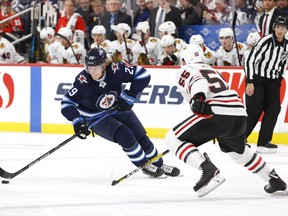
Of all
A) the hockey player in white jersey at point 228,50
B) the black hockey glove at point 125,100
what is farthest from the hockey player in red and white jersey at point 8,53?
the black hockey glove at point 125,100

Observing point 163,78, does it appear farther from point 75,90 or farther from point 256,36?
point 75,90

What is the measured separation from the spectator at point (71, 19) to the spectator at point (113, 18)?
37 cm

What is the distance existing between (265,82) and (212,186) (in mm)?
2973

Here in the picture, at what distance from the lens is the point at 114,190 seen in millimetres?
5551

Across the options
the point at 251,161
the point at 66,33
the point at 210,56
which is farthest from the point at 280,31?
the point at 66,33

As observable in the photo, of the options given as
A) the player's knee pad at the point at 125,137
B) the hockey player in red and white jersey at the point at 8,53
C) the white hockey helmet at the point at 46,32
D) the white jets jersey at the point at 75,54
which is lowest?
the hockey player in red and white jersey at the point at 8,53

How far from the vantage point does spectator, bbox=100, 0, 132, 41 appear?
1033 centimetres

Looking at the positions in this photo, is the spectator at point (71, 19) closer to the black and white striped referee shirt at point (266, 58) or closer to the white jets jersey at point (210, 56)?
the white jets jersey at point (210, 56)

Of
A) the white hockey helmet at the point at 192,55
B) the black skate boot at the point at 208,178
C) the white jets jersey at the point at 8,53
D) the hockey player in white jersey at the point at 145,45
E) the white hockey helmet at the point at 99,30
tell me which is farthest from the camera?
the white jets jersey at the point at 8,53

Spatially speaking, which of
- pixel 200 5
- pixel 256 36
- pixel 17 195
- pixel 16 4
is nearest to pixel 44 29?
pixel 16 4

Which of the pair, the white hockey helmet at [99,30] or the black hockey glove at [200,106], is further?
the white hockey helmet at [99,30]

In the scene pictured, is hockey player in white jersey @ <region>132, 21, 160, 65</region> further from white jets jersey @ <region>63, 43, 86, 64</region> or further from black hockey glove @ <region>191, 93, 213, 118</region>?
black hockey glove @ <region>191, 93, 213, 118</region>

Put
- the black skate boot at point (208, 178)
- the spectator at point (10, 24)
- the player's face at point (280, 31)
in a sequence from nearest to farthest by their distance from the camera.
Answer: the black skate boot at point (208, 178)
the player's face at point (280, 31)
the spectator at point (10, 24)

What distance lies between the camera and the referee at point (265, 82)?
7730 millimetres
